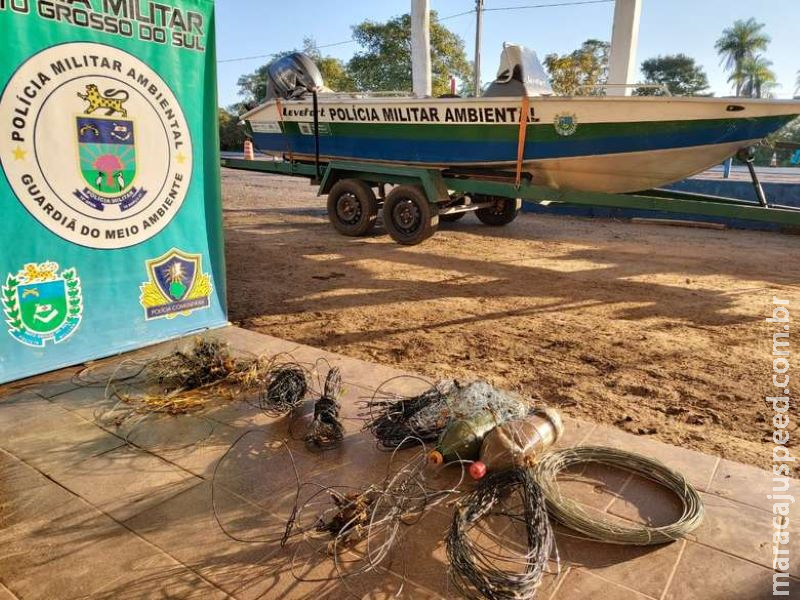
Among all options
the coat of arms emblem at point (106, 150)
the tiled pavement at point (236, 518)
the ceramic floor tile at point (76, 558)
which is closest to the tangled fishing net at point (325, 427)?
the tiled pavement at point (236, 518)

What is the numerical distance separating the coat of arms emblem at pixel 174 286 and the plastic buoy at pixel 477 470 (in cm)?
304

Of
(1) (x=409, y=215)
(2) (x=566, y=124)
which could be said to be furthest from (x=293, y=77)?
(2) (x=566, y=124)

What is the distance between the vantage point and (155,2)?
406 cm

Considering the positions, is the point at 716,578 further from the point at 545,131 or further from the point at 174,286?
the point at 545,131

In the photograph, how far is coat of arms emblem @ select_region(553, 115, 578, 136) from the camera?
765cm

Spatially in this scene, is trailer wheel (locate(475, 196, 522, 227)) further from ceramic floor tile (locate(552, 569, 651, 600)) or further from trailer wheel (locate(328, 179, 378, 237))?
ceramic floor tile (locate(552, 569, 651, 600))

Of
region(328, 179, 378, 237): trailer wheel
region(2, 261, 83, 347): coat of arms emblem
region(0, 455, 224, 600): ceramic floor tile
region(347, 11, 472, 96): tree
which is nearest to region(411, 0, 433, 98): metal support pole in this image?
region(328, 179, 378, 237): trailer wheel

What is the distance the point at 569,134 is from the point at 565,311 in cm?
294

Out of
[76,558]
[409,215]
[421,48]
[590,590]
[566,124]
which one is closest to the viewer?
[590,590]

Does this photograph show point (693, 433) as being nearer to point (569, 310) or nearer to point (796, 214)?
point (569, 310)

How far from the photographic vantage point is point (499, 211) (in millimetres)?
11523

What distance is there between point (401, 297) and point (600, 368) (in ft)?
8.97

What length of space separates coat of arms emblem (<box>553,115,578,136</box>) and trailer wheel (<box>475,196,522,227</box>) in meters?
3.35

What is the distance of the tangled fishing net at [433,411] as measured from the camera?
10.1ft
